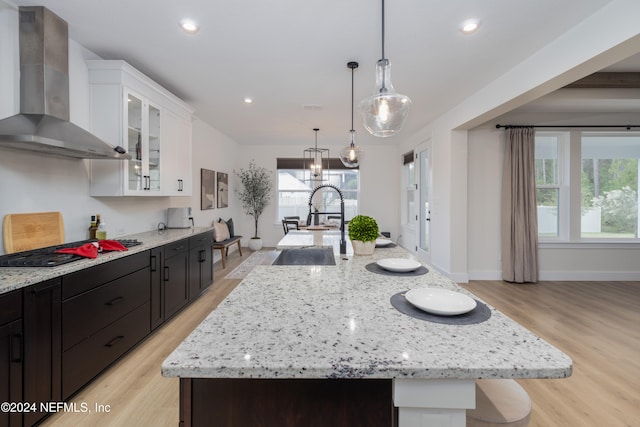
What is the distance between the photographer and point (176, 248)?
123 inches

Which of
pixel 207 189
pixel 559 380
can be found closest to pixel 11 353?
pixel 559 380

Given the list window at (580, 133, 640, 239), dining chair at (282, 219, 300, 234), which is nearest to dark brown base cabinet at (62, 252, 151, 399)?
dining chair at (282, 219, 300, 234)

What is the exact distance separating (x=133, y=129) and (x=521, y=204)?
5160 mm

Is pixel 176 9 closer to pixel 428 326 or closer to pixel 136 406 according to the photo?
pixel 428 326

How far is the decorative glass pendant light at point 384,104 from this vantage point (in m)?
1.55

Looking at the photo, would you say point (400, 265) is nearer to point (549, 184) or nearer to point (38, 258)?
point (38, 258)

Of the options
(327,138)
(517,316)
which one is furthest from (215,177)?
(517,316)

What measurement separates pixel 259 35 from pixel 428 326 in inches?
98.4

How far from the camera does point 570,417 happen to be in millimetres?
1772

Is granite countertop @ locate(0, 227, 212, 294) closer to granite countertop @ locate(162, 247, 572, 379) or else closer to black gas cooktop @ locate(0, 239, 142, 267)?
black gas cooktop @ locate(0, 239, 142, 267)

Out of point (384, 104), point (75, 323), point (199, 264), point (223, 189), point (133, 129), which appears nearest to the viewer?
point (384, 104)

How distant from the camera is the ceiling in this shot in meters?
2.07

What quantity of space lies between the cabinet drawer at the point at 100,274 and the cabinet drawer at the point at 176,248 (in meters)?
0.33

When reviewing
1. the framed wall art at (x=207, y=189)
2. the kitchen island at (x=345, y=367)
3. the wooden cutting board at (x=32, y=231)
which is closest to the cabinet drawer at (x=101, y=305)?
the wooden cutting board at (x=32, y=231)
